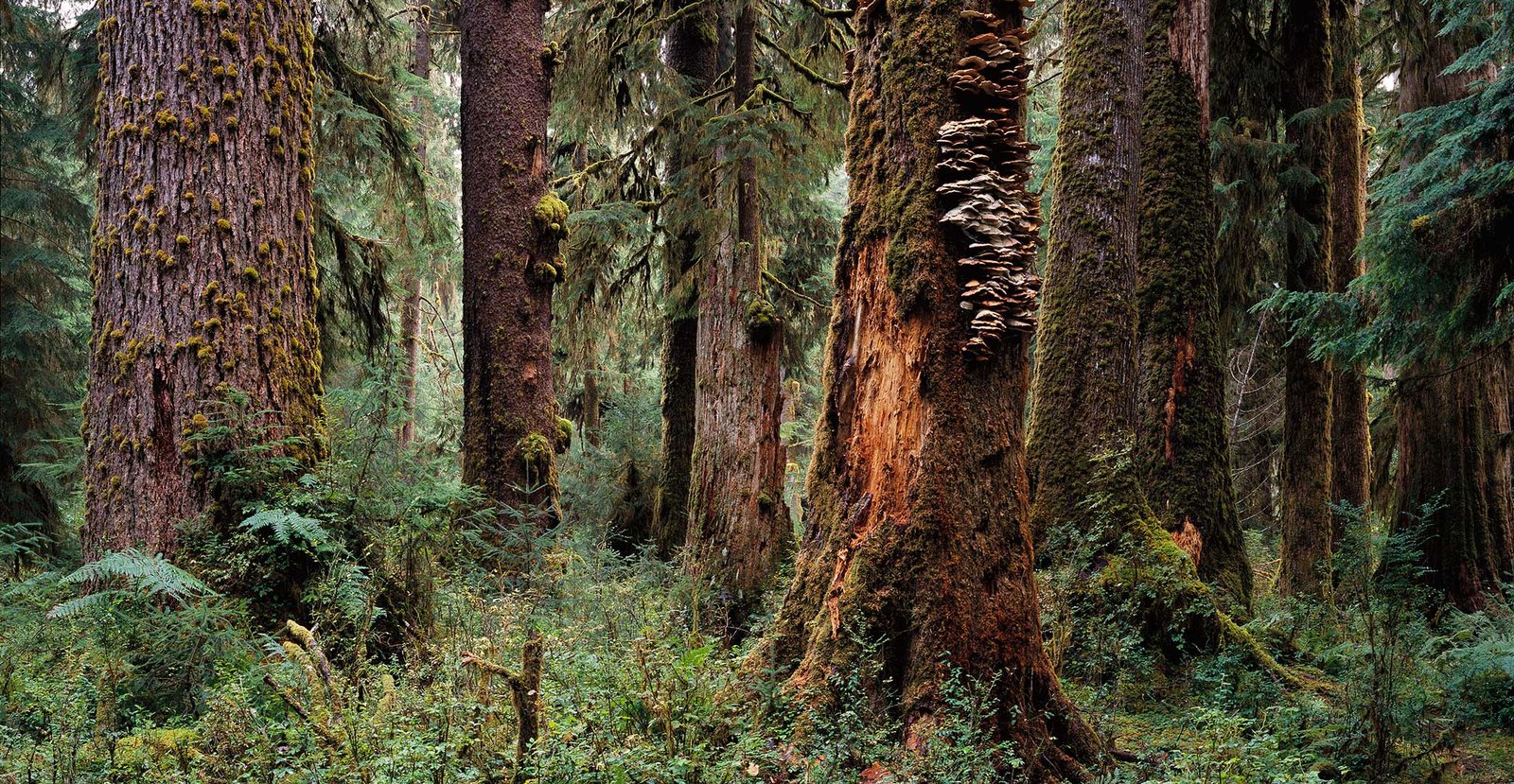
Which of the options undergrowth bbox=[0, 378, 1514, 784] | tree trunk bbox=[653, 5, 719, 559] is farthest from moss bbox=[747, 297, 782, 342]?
undergrowth bbox=[0, 378, 1514, 784]

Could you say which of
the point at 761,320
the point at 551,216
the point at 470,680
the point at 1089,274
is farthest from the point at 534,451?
the point at 1089,274

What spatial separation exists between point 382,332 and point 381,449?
3.93m

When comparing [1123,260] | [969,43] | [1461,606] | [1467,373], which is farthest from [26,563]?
[1467,373]

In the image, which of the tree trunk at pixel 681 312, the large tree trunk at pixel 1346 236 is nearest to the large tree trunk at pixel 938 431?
the tree trunk at pixel 681 312

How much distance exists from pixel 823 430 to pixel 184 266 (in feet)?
12.2

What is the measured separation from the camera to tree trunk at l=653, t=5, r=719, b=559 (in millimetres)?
10938

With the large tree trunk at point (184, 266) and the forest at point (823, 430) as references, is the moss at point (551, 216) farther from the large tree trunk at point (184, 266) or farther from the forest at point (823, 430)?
the large tree trunk at point (184, 266)

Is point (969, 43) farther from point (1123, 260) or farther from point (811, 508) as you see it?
point (1123, 260)

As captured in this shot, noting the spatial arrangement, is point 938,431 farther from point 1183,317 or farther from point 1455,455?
point 1455,455

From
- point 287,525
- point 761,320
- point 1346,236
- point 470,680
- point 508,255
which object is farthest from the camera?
point 1346,236

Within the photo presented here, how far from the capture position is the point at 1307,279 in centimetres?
1054

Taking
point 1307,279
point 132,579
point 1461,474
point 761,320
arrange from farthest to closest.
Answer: point 1307,279
point 761,320
point 1461,474
point 132,579

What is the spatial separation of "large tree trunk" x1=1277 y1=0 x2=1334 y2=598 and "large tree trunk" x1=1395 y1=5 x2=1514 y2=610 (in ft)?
2.50

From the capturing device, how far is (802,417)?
2827 centimetres
